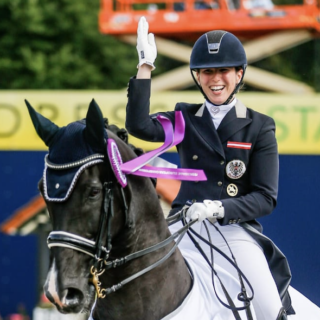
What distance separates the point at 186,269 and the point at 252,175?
0.55m

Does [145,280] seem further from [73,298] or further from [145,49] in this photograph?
[145,49]

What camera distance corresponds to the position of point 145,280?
→ 3623mm

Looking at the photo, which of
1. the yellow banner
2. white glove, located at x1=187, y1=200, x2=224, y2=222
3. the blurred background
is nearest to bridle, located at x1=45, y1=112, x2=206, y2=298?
white glove, located at x1=187, y1=200, x2=224, y2=222

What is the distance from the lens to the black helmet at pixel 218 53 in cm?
399

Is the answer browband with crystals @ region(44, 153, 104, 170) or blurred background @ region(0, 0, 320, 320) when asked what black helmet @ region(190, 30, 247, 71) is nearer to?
blurred background @ region(0, 0, 320, 320)

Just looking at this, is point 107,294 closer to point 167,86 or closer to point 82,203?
point 82,203

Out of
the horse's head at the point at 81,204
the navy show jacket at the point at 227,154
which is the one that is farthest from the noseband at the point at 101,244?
the navy show jacket at the point at 227,154

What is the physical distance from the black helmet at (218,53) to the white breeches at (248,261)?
2.17 ft

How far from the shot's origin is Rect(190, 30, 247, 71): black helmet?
3.99 metres

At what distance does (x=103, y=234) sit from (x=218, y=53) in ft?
3.82

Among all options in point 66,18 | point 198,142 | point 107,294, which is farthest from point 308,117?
point 66,18

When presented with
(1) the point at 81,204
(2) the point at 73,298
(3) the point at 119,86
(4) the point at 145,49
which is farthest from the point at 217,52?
(3) the point at 119,86

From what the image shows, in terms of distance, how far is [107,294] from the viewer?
141 inches

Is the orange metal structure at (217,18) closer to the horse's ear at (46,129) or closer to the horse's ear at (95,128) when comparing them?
the horse's ear at (46,129)
